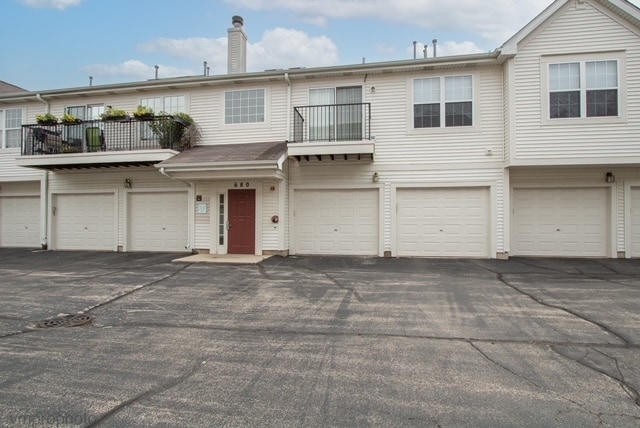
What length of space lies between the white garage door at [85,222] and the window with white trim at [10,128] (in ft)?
9.18

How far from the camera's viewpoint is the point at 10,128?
44.1 ft

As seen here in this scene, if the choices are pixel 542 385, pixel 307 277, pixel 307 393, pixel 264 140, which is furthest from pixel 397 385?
pixel 264 140

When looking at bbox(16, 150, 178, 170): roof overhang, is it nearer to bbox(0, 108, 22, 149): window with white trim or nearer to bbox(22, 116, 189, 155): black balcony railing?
bbox(22, 116, 189, 155): black balcony railing

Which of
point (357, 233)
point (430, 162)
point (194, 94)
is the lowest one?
point (357, 233)

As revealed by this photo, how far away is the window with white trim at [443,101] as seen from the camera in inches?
415

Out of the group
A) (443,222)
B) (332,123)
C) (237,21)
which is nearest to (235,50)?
(237,21)

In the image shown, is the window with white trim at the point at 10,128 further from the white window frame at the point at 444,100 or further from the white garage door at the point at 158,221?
the white window frame at the point at 444,100

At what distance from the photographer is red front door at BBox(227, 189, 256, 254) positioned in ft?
36.9

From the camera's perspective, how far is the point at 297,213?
11.5 m

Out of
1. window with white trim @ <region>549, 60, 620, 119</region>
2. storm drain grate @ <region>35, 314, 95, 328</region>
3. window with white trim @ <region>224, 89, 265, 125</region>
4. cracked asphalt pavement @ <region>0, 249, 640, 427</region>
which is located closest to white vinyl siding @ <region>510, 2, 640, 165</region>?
window with white trim @ <region>549, 60, 620, 119</region>

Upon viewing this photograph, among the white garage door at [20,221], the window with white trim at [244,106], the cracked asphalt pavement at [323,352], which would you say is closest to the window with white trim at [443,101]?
the window with white trim at [244,106]

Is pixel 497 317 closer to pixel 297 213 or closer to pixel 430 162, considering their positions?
pixel 430 162

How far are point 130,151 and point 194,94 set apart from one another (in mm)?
2795

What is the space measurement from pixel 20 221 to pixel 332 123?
1255 cm
